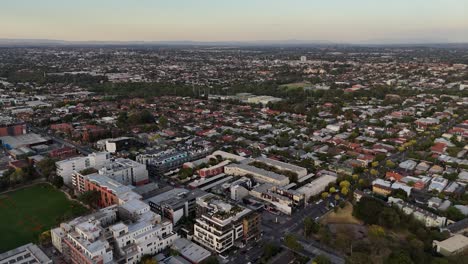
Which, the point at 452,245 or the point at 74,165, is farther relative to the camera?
the point at 74,165

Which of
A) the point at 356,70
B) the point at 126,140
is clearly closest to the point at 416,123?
the point at 126,140

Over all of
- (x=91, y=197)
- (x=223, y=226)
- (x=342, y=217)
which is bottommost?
(x=342, y=217)

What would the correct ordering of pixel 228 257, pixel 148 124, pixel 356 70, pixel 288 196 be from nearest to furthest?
pixel 228 257 < pixel 288 196 < pixel 148 124 < pixel 356 70

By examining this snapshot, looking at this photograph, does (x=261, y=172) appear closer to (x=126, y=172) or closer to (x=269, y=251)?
(x=269, y=251)

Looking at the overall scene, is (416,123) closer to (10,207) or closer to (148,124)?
(148,124)

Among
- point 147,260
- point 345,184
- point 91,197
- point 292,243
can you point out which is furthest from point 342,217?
point 91,197

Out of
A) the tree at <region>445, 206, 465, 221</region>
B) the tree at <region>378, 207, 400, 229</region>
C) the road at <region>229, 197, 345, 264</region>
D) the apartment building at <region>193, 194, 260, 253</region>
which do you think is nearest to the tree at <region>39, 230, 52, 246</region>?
the apartment building at <region>193, 194, 260, 253</region>

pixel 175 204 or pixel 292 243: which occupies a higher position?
pixel 175 204

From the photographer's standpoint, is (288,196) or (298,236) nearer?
(298,236)
